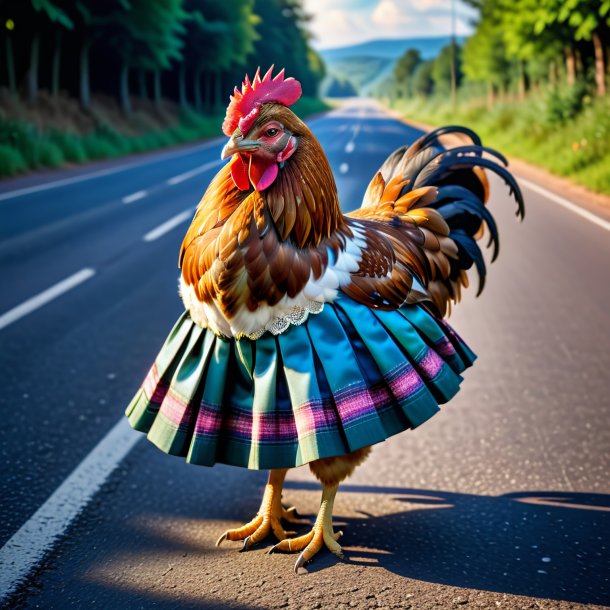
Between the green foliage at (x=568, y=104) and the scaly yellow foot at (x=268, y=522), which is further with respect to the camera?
the green foliage at (x=568, y=104)

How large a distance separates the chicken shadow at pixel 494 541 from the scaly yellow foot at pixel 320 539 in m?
0.05

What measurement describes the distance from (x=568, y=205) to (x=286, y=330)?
10925mm

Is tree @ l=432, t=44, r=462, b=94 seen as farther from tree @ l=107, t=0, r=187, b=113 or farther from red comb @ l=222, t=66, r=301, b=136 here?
red comb @ l=222, t=66, r=301, b=136

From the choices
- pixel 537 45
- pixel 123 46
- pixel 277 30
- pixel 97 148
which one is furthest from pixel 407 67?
pixel 97 148

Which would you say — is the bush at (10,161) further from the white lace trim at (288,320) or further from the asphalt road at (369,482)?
the white lace trim at (288,320)

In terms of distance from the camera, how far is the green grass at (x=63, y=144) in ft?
59.6

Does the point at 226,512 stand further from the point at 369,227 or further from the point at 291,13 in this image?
the point at 291,13

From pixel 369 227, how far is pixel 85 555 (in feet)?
5.73

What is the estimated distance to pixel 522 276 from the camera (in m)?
8.05

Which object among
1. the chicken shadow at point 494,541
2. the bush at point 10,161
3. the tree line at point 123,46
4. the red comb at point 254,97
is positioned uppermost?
the tree line at point 123,46

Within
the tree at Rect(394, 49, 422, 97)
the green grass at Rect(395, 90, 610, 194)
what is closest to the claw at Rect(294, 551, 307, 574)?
the green grass at Rect(395, 90, 610, 194)

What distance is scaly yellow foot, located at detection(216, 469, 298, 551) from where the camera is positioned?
9.96 feet

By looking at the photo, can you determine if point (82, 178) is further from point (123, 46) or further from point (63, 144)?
point (123, 46)

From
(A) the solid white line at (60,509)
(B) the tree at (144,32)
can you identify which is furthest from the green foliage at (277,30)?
(A) the solid white line at (60,509)
